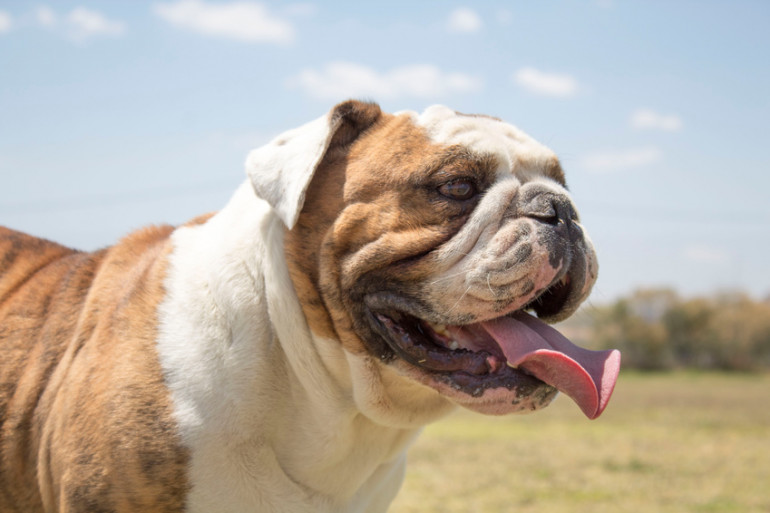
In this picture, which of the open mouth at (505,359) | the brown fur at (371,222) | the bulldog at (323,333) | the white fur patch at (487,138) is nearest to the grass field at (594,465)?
the bulldog at (323,333)

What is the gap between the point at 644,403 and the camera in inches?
763

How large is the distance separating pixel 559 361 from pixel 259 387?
46.2 inches

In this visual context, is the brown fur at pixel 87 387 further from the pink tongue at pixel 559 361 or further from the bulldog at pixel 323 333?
the pink tongue at pixel 559 361

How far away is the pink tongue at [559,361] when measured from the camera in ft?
9.26

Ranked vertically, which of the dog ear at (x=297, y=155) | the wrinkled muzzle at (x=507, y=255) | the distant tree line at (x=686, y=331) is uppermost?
the dog ear at (x=297, y=155)

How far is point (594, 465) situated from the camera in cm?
923

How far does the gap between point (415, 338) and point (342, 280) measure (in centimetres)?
38

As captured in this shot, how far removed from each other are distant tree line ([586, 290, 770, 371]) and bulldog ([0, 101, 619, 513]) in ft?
126

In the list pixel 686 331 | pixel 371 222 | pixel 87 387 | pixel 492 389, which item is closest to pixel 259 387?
pixel 87 387

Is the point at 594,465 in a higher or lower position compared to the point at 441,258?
lower

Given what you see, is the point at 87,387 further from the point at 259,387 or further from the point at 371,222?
the point at 371,222

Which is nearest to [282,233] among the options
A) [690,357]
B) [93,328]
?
[93,328]

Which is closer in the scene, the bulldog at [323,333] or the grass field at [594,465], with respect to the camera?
the bulldog at [323,333]

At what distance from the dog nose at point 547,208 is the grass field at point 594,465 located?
14.4ft
